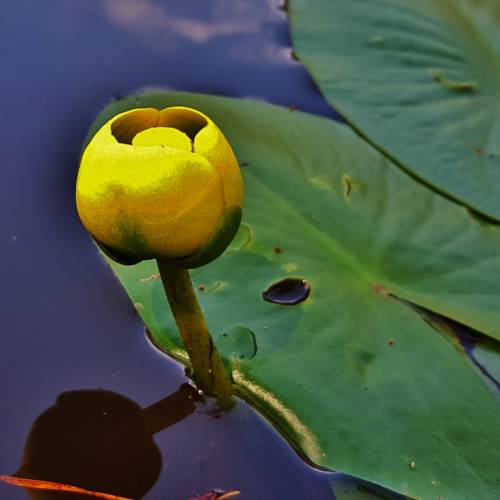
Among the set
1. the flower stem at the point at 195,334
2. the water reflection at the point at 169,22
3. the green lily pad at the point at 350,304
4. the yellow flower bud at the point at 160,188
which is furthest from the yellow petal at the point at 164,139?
the water reflection at the point at 169,22

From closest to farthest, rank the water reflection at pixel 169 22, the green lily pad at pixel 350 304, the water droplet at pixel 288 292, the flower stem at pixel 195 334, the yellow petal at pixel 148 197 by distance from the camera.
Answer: the yellow petal at pixel 148 197 → the flower stem at pixel 195 334 → the green lily pad at pixel 350 304 → the water droplet at pixel 288 292 → the water reflection at pixel 169 22

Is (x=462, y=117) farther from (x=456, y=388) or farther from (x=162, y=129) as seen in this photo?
(x=162, y=129)

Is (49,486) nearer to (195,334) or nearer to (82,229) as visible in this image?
(195,334)

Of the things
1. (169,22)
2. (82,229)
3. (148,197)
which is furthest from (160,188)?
(169,22)

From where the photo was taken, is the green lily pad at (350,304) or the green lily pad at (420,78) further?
the green lily pad at (420,78)

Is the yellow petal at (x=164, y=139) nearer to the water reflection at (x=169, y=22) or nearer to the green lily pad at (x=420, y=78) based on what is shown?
the green lily pad at (x=420, y=78)

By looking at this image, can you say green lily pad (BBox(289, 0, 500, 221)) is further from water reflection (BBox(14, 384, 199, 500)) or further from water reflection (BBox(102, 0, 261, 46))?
water reflection (BBox(14, 384, 199, 500))
